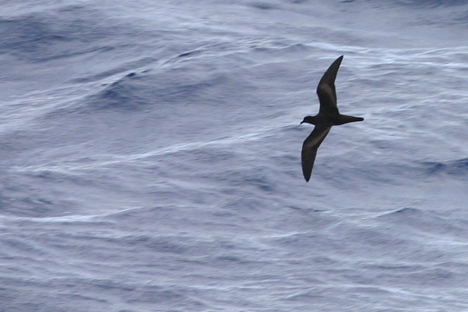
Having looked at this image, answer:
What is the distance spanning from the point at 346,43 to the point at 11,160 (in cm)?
940

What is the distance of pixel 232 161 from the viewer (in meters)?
20.3

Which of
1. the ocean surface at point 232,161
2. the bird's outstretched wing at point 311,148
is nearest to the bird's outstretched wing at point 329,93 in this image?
the bird's outstretched wing at point 311,148

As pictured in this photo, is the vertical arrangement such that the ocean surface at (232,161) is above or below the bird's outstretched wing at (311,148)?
below

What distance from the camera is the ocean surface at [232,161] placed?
16.5 m

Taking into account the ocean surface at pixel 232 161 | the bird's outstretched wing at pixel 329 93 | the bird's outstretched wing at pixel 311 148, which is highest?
the bird's outstretched wing at pixel 329 93

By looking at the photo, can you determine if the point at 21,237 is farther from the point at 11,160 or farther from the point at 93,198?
the point at 11,160

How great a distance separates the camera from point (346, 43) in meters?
26.6

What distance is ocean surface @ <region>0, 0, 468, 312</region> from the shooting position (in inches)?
651

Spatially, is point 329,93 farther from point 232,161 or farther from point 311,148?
point 232,161

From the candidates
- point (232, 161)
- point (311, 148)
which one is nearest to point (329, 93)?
point (311, 148)

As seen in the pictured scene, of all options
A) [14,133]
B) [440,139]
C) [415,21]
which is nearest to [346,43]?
[415,21]

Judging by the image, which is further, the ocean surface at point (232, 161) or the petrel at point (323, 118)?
the ocean surface at point (232, 161)

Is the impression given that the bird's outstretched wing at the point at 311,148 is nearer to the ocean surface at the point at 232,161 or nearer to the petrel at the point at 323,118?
the petrel at the point at 323,118

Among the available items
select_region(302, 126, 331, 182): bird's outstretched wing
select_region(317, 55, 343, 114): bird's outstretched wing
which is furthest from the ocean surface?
select_region(317, 55, 343, 114): bird's outstretched wing
